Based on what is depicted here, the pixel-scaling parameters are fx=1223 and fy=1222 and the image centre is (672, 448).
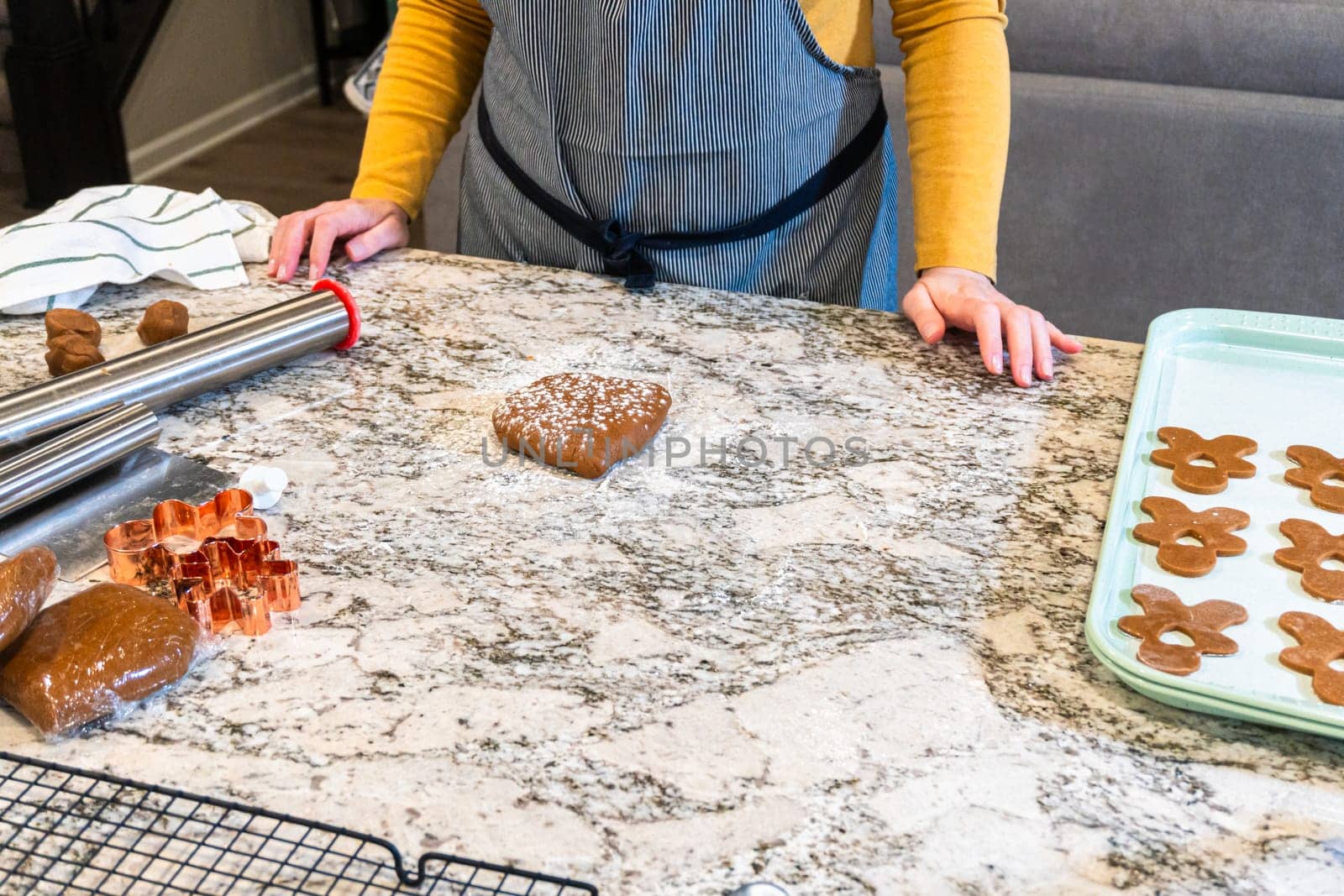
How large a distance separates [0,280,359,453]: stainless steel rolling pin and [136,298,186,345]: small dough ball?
2.1 inches

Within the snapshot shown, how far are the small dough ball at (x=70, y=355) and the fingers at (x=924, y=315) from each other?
0.70 metres

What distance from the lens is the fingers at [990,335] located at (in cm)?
104

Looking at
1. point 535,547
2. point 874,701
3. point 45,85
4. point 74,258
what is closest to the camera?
point 874,701

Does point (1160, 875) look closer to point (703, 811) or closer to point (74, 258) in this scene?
point (703, 811)

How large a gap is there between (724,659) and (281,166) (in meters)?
3.66

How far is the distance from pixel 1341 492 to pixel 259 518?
0.74 meters

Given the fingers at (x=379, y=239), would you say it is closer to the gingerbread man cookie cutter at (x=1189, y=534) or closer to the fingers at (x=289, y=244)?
the fingers at (x=289, y=244)

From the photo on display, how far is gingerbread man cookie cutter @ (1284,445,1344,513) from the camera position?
2.73ft

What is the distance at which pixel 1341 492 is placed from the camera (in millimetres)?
840

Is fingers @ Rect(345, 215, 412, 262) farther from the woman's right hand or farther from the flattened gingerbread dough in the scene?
the flattened gingerbread dough

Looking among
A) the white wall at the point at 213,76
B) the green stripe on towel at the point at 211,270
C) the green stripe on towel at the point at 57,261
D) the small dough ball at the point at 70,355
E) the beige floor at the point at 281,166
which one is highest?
the green stripe on towel at the point at 57,261

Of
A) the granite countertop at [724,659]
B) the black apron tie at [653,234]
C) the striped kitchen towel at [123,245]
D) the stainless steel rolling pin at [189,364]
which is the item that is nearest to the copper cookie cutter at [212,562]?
the granite countertop at [724,659]

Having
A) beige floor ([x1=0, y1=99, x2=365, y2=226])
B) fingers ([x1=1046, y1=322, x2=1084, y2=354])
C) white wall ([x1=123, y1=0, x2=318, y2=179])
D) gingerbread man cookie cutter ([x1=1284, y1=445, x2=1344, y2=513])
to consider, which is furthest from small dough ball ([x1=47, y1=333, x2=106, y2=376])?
white wall ([x1=123, y1=0, x2=318, y2=179])

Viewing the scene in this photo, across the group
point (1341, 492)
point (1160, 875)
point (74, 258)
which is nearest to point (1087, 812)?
point (1160, 875)
